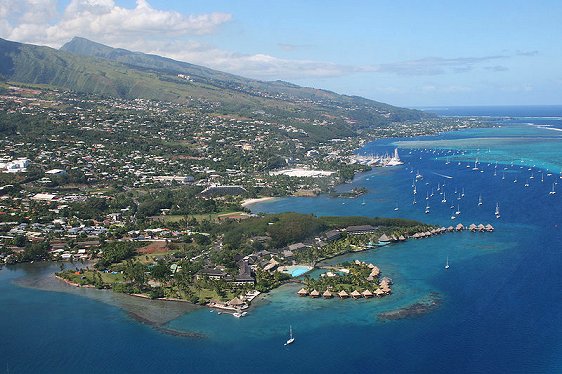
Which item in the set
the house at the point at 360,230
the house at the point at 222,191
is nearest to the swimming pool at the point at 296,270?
the house at the point at 360,230

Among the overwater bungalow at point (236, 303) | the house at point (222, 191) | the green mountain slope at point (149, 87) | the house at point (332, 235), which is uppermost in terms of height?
the green mountain slope at point (149, 87)

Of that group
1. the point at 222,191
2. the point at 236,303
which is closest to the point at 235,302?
the point at 236,303

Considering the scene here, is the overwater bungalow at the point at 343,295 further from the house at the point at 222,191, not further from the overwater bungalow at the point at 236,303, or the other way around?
the house at the point at 222,191

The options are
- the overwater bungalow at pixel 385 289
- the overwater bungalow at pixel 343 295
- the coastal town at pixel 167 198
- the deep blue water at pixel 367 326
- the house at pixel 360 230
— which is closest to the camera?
the deep blue water at pixel 367 326

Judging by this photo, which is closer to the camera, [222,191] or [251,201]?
[251,201]

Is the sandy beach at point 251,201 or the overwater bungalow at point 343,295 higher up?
the overwater bungalow at point 343,295

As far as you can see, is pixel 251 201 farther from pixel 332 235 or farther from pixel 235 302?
pixel 235 302

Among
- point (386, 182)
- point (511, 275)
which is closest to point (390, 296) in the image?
point (511, 275)

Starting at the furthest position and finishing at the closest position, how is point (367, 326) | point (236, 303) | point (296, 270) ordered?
point (296, 270), point (236, 303), point (367, 326)

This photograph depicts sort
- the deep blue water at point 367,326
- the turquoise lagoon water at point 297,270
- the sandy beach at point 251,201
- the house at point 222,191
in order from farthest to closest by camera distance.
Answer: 1. the house at point 222,191
2. the sandy beach at point 251,201
3. the turquoise lagoon water at point 297,270
4. the deep blue water at point 367,326

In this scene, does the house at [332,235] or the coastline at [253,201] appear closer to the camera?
the house at [332,235]

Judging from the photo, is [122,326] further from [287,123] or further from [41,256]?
[287,123]
